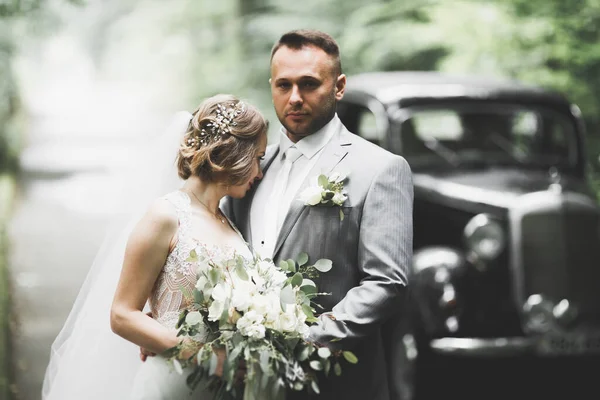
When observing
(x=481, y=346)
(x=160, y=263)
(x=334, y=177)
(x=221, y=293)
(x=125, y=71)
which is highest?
(x=125, y=71)

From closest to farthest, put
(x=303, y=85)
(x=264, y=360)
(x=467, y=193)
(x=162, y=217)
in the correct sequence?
(x=264, y=360) < (x=162, y=217) < (x=303, y=85) < (x=467, y=193)

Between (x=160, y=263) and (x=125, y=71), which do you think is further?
(x=125, y=71)

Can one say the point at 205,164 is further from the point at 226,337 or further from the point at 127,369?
the point at 127,369

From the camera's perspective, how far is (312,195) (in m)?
2.70

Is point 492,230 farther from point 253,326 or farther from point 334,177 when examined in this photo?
point 253,326

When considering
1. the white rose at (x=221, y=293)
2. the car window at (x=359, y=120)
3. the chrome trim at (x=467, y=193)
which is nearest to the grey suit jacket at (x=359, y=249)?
the white rose at (x=221, y=293)

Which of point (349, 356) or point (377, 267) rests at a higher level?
point (377, 267)

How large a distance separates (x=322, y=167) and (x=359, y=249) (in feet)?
1.10

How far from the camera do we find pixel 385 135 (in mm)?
5617

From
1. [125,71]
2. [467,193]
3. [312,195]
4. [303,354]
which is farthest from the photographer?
[125,71]

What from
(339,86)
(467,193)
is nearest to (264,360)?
(339,86)

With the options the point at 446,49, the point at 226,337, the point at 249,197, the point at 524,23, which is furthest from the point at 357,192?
the point at 446,49

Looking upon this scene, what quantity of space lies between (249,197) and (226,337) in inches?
28.7

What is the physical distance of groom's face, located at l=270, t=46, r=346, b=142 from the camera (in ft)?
9.23
